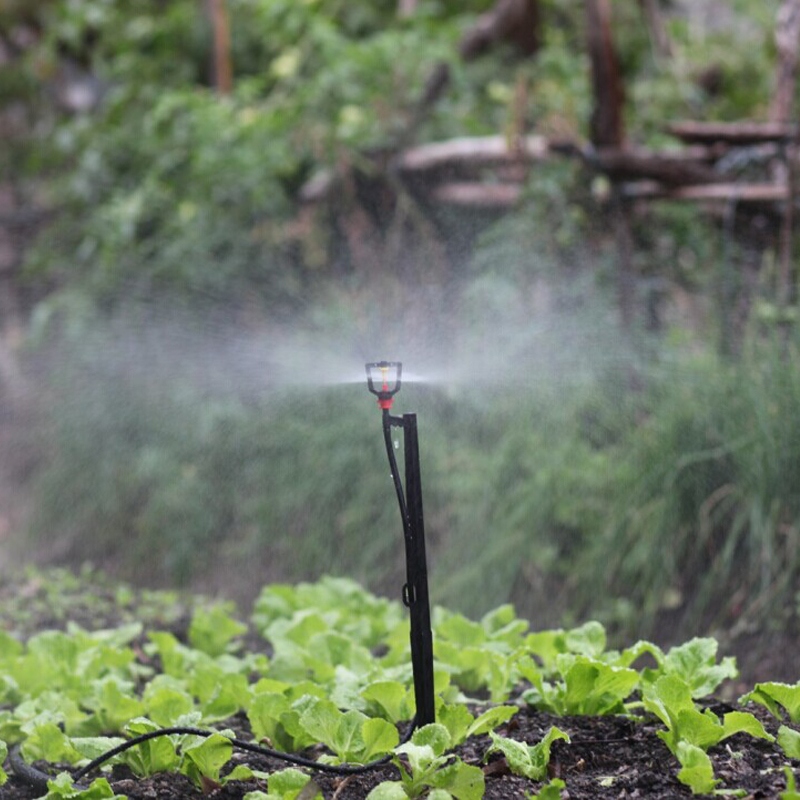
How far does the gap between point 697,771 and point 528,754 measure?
28 cm

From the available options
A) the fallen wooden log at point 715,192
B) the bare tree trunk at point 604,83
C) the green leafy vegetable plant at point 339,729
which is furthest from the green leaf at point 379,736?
the bare tree trunk at point 604,83

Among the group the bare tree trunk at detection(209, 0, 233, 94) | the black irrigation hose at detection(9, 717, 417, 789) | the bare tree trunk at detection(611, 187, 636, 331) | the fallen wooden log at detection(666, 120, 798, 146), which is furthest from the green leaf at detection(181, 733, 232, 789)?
the bare tree trunk at detection(209, 0, 233, 94)

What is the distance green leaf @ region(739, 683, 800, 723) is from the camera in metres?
1.93

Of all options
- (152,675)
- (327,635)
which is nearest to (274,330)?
(152,675)

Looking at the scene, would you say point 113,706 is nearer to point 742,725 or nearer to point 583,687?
point 583,687

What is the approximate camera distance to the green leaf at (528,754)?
182cm

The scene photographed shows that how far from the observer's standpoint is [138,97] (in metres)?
7.71

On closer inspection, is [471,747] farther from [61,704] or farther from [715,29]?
[715,29]

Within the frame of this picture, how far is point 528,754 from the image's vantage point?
1.85 meters

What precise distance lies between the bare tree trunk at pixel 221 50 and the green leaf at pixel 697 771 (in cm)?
687

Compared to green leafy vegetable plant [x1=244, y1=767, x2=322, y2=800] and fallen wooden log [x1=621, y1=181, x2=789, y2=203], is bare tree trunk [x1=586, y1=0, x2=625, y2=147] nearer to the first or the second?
fallen wooden log [x1=621, y1=181, x2=789, y2=203]

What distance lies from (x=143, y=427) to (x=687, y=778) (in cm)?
408

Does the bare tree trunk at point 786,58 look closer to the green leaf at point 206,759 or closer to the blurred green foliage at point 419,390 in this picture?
the blurred green foliage at point 419,390

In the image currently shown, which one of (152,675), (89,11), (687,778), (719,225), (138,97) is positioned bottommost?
(152,675)
